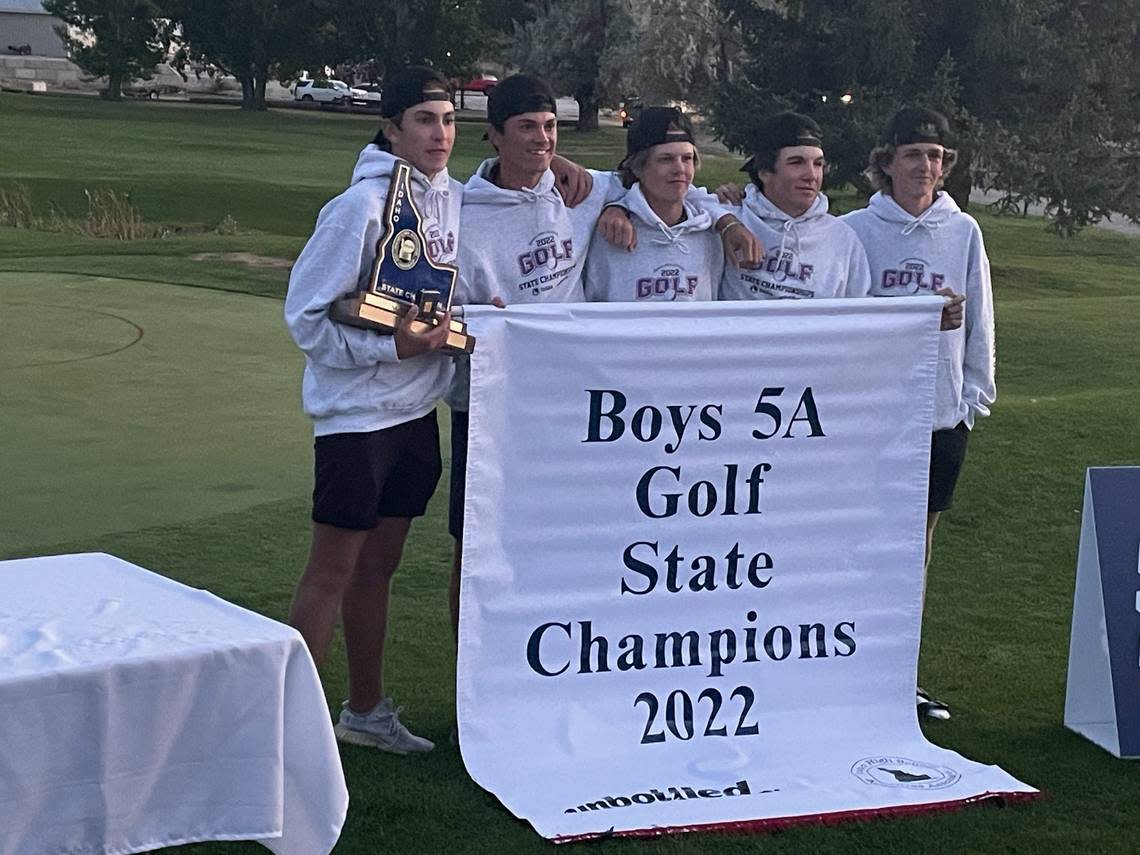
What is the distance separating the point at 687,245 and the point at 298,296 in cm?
107

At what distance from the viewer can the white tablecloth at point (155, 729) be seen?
249cm

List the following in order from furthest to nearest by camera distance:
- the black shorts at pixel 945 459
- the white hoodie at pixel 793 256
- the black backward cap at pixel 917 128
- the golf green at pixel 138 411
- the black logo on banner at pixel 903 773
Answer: the golf green at pixel 138 411
the black shorts at pixel 945 459
the black backward cap at pixel 917 128
the white hoodie at pixel 793 256
the black logo on banner at pixel 903 773

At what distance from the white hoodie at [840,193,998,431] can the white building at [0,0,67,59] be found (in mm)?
59639

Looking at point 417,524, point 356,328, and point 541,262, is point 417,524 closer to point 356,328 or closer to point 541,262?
point 541,262

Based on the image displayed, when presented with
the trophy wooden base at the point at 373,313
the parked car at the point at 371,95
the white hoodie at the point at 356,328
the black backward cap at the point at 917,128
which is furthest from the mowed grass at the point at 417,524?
the parked car at the point at 371,95

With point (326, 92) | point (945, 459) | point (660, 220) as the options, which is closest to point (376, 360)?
point (660, 220)

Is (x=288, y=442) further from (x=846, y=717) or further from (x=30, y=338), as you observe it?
(x=846, y=717)

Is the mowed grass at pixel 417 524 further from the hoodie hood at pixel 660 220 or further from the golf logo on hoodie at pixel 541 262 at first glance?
the hoodie hood at pixel 660 220

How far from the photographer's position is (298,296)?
3869 millimetres

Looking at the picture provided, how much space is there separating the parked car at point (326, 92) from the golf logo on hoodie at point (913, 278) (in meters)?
46.9

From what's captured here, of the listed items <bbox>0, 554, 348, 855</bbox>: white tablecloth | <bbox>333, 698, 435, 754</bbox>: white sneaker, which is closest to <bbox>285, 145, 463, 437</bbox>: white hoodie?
<bbox>333, 698, 435, 754</bbox>: white sneaker

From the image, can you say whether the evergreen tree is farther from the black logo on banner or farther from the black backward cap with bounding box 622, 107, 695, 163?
the black logo on banner

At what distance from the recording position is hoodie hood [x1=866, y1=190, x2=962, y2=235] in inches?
178

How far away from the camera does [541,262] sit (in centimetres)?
421
